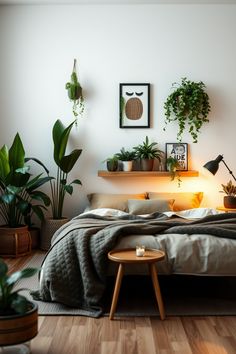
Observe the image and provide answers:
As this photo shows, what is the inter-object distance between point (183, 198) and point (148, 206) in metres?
0.54

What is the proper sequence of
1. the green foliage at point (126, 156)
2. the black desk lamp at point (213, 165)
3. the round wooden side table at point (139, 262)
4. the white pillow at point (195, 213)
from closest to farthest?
the round wooden side table at point (139, 262) < the white pillow at point (195, 213) < the black desk lamp at point (213, 165) < the green foliage at point (126, 156)

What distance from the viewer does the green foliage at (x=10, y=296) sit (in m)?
2.47

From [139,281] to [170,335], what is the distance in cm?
106

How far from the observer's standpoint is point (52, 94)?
5961 millimetres

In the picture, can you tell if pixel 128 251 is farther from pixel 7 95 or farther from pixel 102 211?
pixel 7 95

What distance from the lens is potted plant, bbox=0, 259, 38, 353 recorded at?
8.03 feet

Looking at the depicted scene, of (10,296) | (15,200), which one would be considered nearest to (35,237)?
(15,200)

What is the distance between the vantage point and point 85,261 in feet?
11.6

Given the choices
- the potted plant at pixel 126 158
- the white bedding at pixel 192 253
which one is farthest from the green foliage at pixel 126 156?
the white bedding at pixel 192 253

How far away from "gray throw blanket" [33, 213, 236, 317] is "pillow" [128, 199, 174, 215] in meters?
1.37

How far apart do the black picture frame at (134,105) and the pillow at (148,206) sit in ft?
3.38

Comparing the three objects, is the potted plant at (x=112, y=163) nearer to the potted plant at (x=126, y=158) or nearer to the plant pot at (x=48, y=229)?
the potted plant at (x=126, y=158)

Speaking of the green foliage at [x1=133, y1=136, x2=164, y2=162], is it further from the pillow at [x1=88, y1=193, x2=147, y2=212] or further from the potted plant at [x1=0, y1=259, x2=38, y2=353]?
the potted plant at [x1=0, y1=259, x2=38, y2=353]

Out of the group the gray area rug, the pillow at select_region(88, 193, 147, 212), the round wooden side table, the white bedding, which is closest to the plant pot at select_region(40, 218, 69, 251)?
the pillow at select_region(88, 193, 147, 212)
